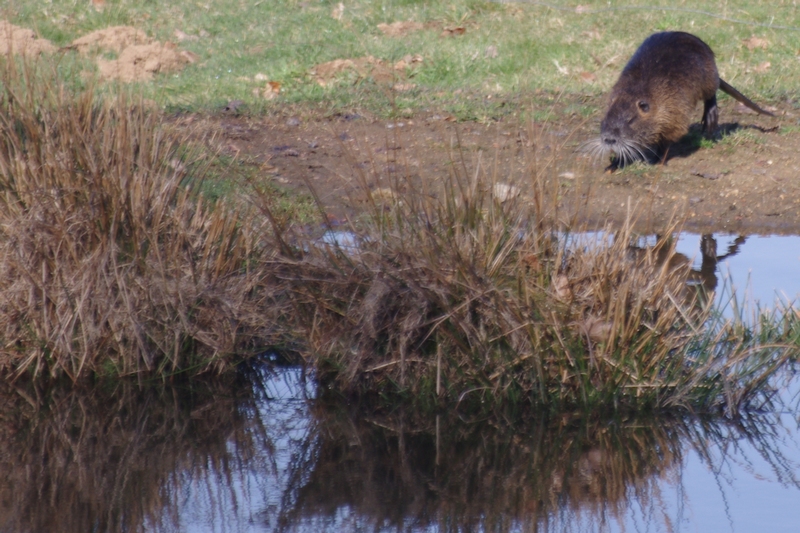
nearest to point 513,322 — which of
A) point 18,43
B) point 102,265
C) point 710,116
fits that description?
point 102,265

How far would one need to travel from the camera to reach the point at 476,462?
122 inches

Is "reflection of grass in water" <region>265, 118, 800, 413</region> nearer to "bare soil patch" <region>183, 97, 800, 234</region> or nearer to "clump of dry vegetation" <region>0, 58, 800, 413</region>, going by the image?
"clump of dry vegetation" <region>0, 58, 800, 413</region>

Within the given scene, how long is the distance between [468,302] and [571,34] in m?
6.60

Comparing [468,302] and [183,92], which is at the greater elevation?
[183,92]

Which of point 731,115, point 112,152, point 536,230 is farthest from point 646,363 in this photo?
point 731,115

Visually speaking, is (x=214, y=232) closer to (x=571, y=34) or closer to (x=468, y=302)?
(x=468, y=302)

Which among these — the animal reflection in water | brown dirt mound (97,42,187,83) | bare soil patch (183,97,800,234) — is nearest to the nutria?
bare soil patch (183,97,800,234)

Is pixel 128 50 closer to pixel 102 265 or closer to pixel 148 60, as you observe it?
pixel 148 60

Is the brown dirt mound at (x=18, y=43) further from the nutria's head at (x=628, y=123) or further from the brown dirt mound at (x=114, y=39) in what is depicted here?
the nutria's head at (x=628, y=123)

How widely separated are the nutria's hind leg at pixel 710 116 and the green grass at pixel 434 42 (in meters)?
0.97

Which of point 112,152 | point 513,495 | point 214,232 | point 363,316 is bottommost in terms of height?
point 513,495

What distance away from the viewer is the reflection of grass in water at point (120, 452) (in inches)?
111

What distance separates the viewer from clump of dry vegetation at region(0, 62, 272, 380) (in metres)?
3.67

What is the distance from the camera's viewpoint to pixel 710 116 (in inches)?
269
